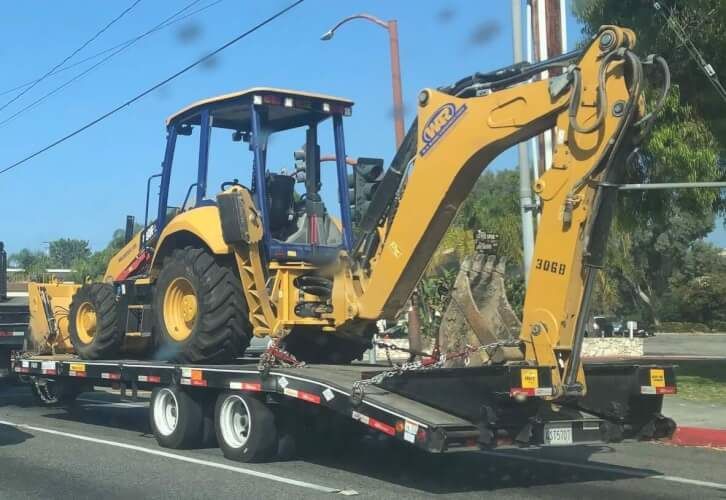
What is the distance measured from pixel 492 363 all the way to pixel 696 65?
943 centimetres

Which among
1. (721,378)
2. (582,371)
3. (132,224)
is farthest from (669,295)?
(582,371)

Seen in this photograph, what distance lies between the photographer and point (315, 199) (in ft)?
37.4

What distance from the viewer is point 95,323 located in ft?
44.4

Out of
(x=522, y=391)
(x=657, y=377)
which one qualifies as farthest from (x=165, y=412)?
(x=657, y=377)

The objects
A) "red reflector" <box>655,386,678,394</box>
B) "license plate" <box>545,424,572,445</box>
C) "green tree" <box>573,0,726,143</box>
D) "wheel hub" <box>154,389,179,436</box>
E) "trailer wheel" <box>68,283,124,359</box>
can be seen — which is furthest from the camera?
"green tree" <box>573,0,726,143</box>

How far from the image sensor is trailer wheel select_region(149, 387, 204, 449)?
10648 millimetres

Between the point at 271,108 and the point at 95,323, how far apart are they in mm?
4534

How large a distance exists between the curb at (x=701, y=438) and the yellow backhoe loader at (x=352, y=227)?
405 cm

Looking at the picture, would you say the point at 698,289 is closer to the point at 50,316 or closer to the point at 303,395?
the point at 50,316

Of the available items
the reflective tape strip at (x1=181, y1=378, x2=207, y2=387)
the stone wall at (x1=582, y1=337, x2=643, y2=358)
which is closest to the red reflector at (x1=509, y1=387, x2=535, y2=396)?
the reflective tape strip at (x1=181, y1=378, x2=207, y2=387)

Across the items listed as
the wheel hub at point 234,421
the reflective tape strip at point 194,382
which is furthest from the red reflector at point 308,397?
the reflective tape strip at point 194,382

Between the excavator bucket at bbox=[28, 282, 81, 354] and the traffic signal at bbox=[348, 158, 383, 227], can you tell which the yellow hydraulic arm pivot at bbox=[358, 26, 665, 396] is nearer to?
the traffic signal at bbox=[348, 158, 383, 227]

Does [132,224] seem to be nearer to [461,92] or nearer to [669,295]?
[461,92]

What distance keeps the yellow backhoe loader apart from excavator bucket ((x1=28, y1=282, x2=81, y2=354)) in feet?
4.43
